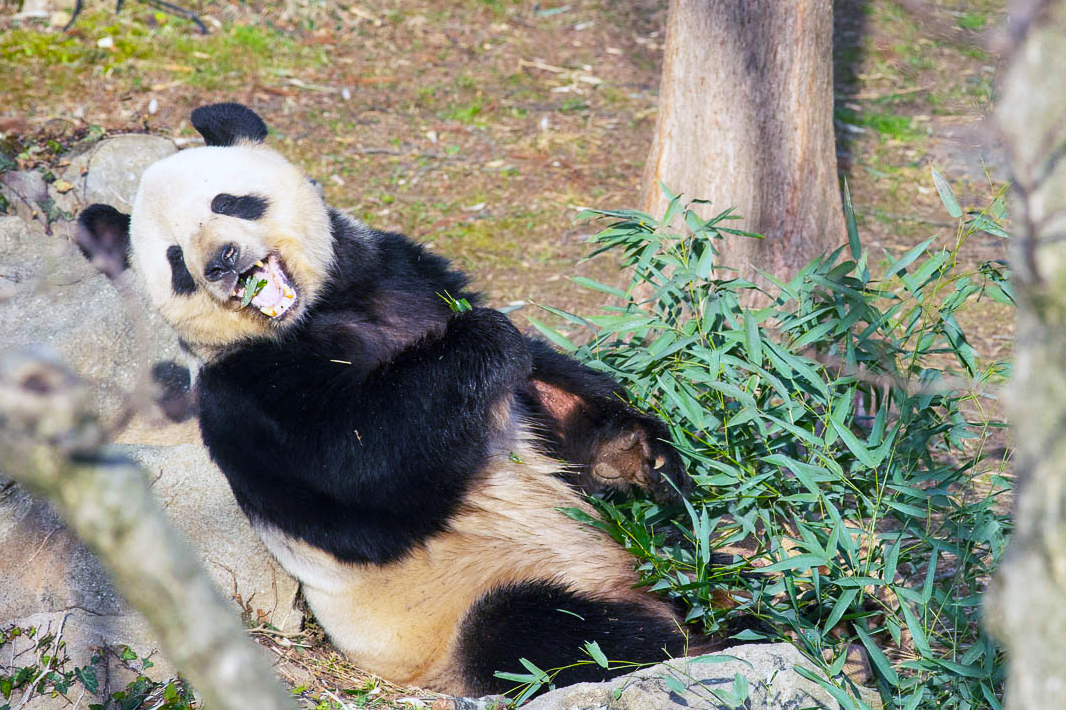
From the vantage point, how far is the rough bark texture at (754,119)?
4.35 m

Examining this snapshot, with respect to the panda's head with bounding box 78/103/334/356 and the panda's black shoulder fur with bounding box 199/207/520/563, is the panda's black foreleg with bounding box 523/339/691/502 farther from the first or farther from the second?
the panda's head with bounding box 78/103/334/356

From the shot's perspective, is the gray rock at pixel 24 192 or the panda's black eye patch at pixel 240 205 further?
the gray rock at pixel 24 192

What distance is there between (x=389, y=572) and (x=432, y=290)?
1002 millimetres

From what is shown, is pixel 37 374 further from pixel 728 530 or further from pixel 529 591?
pixel 728 530

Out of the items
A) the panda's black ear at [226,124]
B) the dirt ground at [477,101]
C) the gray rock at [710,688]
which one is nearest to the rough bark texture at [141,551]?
the gray rock at [710,688]

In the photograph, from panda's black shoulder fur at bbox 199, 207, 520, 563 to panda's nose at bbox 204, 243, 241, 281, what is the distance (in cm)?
27

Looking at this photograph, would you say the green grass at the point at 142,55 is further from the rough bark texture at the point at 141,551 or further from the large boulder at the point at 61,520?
the rough bark texture at the point at 141,551

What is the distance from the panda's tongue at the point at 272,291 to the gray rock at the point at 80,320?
4.01 feet

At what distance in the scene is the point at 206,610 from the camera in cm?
90

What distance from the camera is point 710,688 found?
2.48 m

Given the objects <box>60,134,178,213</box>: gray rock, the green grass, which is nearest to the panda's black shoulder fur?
<box>60,134,178,213</box>: gray rock

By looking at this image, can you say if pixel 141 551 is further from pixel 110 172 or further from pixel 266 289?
pixel 110 172

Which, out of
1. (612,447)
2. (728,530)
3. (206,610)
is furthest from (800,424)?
(206,610)

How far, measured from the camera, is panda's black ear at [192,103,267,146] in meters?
3.56
